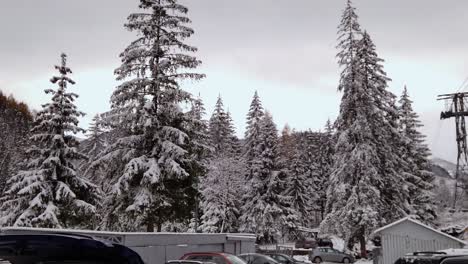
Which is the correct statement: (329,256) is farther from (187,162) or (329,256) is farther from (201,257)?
(201,257)

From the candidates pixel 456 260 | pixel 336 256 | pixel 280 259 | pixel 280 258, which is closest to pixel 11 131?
pixel 336 256

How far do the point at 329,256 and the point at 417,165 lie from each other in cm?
1733

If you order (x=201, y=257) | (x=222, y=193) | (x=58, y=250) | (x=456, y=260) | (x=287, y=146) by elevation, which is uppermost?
(x=287, y=146)

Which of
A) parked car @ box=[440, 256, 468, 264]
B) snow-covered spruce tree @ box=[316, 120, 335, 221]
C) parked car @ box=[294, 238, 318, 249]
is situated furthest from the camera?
snow-covered spruce tree @ box=[316, 120, 335, 221]

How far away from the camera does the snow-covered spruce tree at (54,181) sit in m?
25.6

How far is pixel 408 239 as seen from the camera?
27.1m

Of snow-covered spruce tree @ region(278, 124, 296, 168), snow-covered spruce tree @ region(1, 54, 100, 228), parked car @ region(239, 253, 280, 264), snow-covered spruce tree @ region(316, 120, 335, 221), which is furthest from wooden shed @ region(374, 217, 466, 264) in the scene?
snow-covered spruce tree @ region(316, 120, 335, 221)

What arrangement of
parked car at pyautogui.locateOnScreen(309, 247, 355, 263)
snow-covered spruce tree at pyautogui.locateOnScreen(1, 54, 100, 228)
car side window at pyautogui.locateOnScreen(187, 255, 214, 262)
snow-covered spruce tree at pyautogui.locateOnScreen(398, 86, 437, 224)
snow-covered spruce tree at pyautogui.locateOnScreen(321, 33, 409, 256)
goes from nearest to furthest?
car side window at pyautogui.locateOnScreen(187, 255, 214, 262) < snow-covered spruce tree at pyautogui.locateOnScreen(1, 54, 100, 228) < snow-covered spruce tree at pyautogui.locateOnScreen(321, 33, 409, 256) < parked car at pyautogui.locateOnScreen(309, 247, 355, 263) < snow-covered spruce tree at pyautogui.locateOnScreen(398, 86, 437, 224)

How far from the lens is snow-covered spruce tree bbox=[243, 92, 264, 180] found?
171 feet

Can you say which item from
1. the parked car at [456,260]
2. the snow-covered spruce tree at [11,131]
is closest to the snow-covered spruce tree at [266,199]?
the snow-covered spruce tree at [11,131]

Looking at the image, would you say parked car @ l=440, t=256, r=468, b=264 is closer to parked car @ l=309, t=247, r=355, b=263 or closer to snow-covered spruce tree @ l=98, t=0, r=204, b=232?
snow-covered spruce tree @ l=98, t=0, r=204, b=232

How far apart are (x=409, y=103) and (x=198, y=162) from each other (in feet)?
117

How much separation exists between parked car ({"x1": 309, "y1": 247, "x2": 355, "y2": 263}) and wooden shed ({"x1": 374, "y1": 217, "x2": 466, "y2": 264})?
12906 millimetres

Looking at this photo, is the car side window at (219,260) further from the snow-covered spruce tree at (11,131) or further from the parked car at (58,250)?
the snow-covered spruce tree at (11,131)
